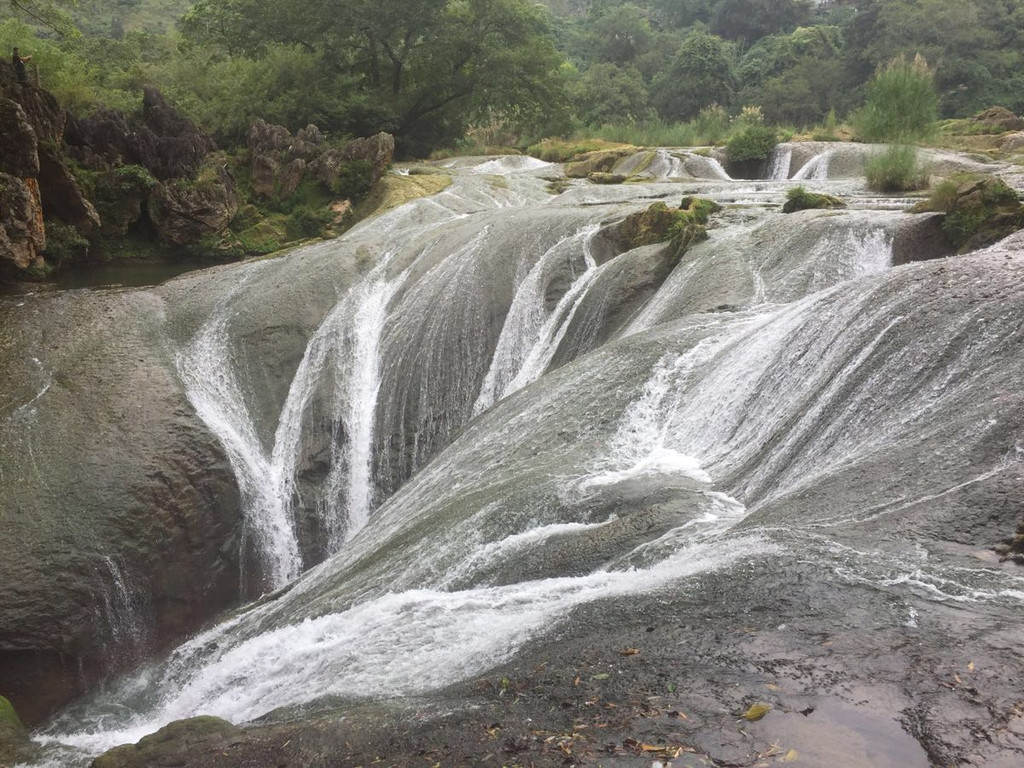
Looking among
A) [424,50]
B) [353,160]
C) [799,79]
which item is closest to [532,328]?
[353,160]

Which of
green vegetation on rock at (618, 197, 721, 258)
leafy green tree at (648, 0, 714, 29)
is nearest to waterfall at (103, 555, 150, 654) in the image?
green vegetation on rock at (618, 197, 721, 258)

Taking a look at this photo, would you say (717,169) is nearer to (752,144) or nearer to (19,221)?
(752,144)

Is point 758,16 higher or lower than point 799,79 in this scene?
higher

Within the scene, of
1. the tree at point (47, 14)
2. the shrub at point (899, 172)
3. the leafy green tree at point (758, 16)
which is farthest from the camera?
the leafy green tree at point (758, 16)

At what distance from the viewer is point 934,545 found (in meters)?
3.79

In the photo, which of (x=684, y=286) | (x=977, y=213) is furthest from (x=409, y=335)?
(x=977, y=213)

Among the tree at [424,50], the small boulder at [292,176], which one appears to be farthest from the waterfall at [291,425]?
the tree at [424,50]

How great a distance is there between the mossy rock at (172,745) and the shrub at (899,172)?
562 inches

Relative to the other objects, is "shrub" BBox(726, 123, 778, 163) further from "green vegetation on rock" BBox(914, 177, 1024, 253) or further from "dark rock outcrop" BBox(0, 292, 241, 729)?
"dark rock outcrop" BBox(0, 292, 241, 729)

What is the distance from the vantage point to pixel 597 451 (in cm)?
665

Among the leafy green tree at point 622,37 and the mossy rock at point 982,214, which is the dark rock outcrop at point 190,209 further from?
the leafy green tree at point 622,37

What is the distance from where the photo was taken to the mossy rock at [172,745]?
3.91 metres

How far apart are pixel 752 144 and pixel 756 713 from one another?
2196 cm

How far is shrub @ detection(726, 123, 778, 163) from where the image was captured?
22172 mm
